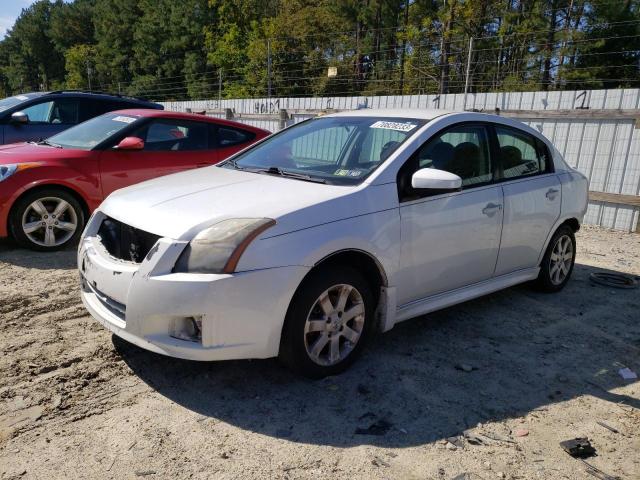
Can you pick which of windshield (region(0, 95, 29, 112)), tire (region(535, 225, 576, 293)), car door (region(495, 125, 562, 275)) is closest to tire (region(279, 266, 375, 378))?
car door (region(495, 125, 562, 275))

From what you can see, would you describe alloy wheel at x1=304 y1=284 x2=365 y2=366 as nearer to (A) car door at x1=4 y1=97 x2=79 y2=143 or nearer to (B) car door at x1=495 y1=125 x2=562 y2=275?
(B) car door at x1=495 y1=125 x2=562 y2=275

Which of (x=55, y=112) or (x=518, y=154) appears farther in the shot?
(x=55, y=112)

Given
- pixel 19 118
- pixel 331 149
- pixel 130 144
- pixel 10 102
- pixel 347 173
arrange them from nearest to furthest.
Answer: pixel 347 173
pixel 331 149
pixel 130 144
pixel 19 118
pixel 10 102

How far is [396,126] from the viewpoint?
3898 millimetres

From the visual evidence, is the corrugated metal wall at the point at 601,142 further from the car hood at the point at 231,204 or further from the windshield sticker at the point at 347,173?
the car hood at the point at 231,204

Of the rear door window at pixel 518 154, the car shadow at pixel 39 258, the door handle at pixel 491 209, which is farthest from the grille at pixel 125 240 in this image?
the rear door window at pixel 518 154

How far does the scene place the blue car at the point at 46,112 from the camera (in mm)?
7461

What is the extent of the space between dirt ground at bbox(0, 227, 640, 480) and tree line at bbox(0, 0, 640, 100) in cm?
816

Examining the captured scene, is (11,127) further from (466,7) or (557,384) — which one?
(466,7)

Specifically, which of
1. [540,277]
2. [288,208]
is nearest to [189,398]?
[288,208]

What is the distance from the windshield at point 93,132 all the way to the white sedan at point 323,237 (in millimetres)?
2551

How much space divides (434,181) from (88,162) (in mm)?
4095

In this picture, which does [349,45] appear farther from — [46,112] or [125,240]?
[125,240]

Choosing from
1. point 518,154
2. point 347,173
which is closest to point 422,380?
point 347,173
